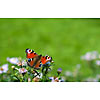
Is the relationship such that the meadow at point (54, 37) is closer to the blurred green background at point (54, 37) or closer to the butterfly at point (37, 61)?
the blurred green background at point (54, 37)

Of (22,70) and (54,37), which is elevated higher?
(54,37)

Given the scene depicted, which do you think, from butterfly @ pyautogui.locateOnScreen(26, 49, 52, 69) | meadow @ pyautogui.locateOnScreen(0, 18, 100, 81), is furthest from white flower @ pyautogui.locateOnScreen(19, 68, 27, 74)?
meadow @ pyautogui.locateOnScreen(0, 18, 100, 81)

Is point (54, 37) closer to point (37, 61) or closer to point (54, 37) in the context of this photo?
point (54, 37)

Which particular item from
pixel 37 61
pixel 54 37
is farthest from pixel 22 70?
pixel 54 37

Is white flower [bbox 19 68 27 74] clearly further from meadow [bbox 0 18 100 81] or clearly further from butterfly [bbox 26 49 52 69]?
meadow [bbox 0 18 100 81]

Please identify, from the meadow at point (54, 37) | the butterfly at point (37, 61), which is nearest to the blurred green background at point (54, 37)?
the meadow at point (54, 37)

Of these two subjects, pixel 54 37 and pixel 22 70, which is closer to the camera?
pixel 22 70
